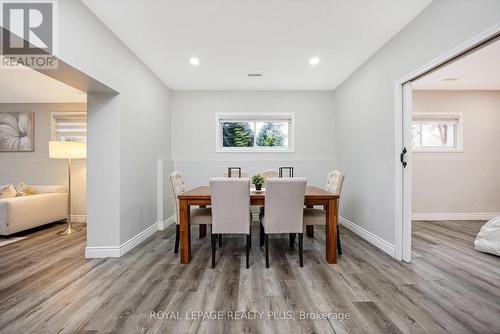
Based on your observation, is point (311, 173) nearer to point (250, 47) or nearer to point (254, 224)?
point (254, 224)

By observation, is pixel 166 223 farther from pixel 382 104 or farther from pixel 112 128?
pixel 382 104

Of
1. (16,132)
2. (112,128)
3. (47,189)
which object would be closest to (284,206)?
(112,128)

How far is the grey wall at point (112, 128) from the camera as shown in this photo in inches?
80.4

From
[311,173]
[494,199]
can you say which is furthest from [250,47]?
[494,199]

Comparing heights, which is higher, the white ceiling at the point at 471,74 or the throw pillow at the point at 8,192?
the white ceiling at the point at 471,74

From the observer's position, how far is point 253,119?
4586mm

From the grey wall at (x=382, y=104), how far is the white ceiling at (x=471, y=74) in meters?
0.72

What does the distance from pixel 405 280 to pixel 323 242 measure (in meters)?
1.16

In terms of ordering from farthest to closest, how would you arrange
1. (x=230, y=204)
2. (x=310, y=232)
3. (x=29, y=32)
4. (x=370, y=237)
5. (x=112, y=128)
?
(x=310, y=232) → (x=370, y=237) → (x=112, y=128) → (x=230, y=204) → (x=29, y=32)

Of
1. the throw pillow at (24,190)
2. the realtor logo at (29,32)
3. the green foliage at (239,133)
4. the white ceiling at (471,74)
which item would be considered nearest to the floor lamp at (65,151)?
the throw pillow at (24,190)

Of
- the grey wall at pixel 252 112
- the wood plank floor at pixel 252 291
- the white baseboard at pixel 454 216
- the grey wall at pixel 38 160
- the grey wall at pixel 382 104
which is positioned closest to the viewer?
the wood plank floor at pixel 252 291

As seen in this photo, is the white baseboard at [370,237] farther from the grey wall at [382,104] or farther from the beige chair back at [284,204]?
the beige chair back at [284,204]

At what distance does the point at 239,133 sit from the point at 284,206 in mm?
2620

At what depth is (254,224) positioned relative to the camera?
4.22m
